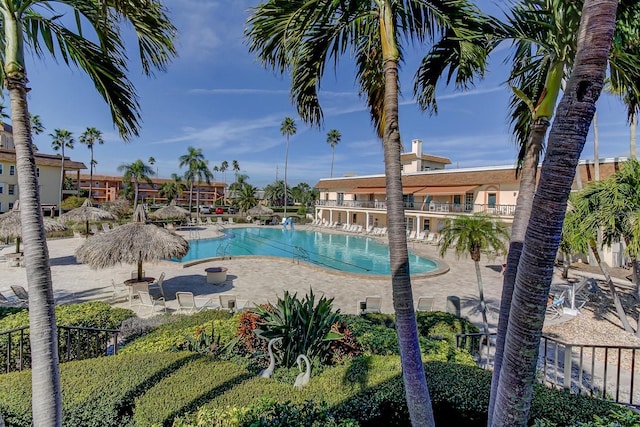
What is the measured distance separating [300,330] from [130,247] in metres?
8.79

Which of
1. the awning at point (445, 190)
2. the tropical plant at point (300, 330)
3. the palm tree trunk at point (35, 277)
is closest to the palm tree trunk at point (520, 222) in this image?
the tropical plant at point (300, 330)

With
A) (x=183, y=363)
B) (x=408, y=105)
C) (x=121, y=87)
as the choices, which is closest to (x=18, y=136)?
(x=121, y=87)

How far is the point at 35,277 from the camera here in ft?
10.0

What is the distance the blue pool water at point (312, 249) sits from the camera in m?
22.1

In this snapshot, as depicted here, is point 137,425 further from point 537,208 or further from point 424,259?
point 424,259

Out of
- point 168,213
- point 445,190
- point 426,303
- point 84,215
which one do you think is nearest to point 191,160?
point 168,213

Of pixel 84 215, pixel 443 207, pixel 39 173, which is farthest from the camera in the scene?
pixel 39 173

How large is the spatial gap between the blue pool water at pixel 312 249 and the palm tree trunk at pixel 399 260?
1710 cm

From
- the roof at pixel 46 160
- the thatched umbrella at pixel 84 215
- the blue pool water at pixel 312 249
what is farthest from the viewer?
the roof at pixel 46 160

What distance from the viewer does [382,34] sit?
3561 millimetres

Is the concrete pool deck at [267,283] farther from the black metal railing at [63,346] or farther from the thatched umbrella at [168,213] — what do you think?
the thatched umbrella at [168,213]

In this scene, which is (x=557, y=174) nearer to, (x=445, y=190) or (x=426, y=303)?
(x=426, y=303)

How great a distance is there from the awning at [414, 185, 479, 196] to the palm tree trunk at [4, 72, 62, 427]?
30.9m

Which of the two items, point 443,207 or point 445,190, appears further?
point 445,190
